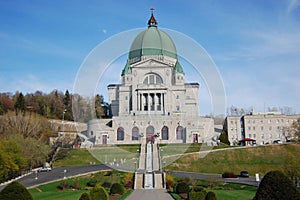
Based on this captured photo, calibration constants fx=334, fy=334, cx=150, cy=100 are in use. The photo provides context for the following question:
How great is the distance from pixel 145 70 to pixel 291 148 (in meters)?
39.2

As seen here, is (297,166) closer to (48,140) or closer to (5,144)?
(5,144)

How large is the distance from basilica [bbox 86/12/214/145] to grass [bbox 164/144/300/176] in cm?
1125

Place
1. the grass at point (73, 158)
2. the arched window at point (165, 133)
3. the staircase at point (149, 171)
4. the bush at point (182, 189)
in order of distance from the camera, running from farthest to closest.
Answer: the arched window at point (165, 133) < the grass at point (73, 158) < the staircase at point (149, 171) < the bush at point (182, 189)

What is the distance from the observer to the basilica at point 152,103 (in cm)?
6669

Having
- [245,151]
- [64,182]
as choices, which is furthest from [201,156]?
[64,182]

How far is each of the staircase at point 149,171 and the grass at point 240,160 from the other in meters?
2.37

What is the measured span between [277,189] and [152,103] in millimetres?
65987

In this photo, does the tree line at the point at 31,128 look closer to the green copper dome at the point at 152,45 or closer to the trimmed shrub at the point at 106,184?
the trimmed shrub at the point at 106,184

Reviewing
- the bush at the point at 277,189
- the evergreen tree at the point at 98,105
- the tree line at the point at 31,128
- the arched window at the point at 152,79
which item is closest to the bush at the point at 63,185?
the tree line at the point at 31,128

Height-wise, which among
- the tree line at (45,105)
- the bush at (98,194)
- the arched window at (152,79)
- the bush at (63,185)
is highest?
the arched window at (152,79)

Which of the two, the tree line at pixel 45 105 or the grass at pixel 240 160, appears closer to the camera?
the grass at pixel 240 160

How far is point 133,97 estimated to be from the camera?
262ft

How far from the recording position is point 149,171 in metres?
38.8

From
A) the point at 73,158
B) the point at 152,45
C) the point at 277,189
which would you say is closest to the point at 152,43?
the point at 152,45
